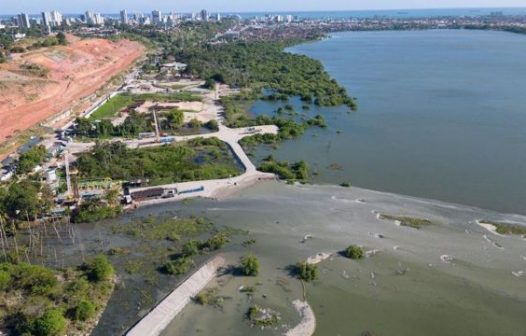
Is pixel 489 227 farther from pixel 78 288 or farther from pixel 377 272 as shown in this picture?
pixel 78 288

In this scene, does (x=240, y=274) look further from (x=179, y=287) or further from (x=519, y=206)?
(x=519, y=206)

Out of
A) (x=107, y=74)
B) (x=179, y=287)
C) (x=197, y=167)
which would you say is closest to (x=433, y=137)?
(x=197, y=167)

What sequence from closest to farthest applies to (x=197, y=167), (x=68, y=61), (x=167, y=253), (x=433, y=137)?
(x=167, y=253) → (x=197, y=167) → (x=433, y=137) → (x=68, y=61)

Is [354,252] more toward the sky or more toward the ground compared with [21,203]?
more toward the ground

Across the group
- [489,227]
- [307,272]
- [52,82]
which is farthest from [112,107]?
[489,227]

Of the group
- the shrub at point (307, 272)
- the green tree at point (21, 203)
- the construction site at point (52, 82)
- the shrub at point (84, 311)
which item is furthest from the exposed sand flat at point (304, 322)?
the construction site at point (52, 82)

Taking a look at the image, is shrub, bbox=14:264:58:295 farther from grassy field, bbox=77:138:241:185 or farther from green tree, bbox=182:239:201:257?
grassy field, bbox=77:138:241:185

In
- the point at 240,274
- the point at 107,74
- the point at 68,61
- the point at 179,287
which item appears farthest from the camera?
the point at 107,74
